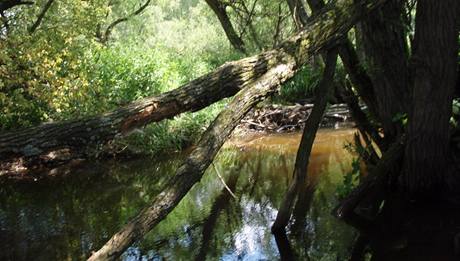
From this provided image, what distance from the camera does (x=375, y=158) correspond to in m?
6.87

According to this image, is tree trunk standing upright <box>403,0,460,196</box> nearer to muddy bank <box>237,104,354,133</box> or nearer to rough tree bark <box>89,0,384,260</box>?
rough tree bark <box>89,0,384,260</box>

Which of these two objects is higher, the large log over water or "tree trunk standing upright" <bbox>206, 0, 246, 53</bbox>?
"tree trunk standing upright" <bbox>206, 0, 246, 53</bbox>

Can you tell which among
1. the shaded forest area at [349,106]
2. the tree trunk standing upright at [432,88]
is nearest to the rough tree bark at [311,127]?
the shaded forest area at [349,106]

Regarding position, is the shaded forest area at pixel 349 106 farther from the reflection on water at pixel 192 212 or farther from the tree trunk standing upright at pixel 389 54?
the reflection on water at pixel 192 212

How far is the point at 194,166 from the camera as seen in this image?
155 inches

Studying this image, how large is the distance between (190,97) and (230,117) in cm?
43

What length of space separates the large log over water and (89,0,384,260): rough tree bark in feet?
0.03

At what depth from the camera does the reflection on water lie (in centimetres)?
590

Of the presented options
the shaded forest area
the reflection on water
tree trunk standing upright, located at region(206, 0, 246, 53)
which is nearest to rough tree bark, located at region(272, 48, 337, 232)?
the shaded forest area

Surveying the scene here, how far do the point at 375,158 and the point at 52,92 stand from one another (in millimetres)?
5965

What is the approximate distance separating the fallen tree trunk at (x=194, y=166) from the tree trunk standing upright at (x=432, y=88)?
1702 mm

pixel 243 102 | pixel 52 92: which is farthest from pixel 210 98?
pixel 52 92

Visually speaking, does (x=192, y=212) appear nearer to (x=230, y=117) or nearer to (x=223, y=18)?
(x=230, y=117)

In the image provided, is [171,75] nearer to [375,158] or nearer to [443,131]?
[375,158]
